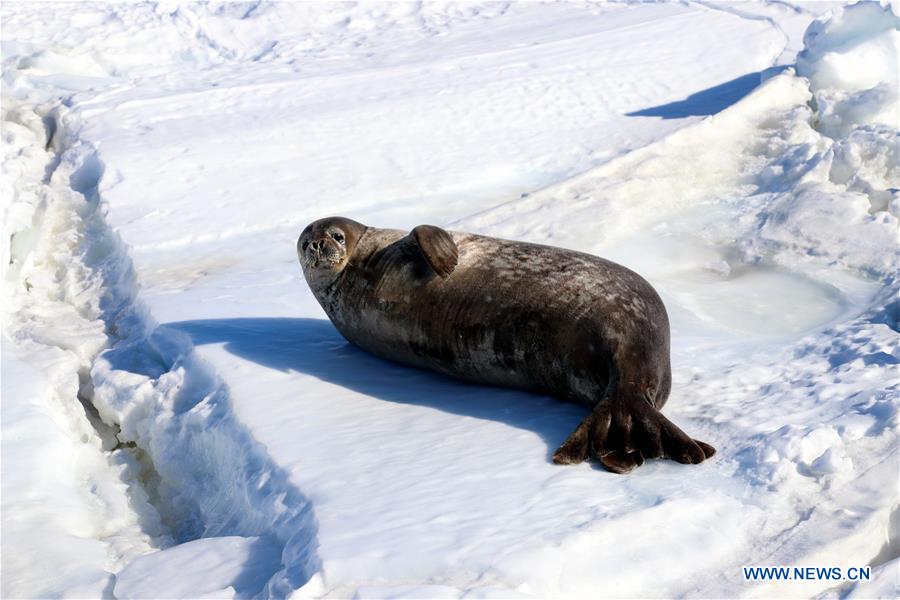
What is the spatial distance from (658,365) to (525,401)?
476 millimetres

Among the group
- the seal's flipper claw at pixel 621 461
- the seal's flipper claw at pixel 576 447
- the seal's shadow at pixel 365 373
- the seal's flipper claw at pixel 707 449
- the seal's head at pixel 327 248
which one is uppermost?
the seal's head at pixel 327 248

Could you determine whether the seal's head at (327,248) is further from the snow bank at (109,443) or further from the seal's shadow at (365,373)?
the snow bank at (109,443)

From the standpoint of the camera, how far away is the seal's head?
13.8ft

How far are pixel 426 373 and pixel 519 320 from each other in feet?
1.75

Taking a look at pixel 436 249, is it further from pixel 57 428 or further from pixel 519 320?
pixel 57 428

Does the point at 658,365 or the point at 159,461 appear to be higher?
the point at 658,365

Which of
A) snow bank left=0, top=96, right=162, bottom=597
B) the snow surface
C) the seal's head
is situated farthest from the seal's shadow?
snow bank left=0, top=96, right=162, bottom=597

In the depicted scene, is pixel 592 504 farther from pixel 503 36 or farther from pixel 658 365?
pixel 503 36

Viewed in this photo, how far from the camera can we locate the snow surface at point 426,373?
2.68 metres

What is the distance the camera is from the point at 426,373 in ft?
13.0

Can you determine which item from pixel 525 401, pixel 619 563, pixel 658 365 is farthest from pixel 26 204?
pixel 619 563

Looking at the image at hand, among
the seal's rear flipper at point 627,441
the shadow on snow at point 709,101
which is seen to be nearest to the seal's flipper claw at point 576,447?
the seal's rear flipper at point 627,441

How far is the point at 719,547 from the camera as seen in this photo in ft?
8.45

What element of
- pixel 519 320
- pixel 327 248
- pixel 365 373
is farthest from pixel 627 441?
pixel 327 248
